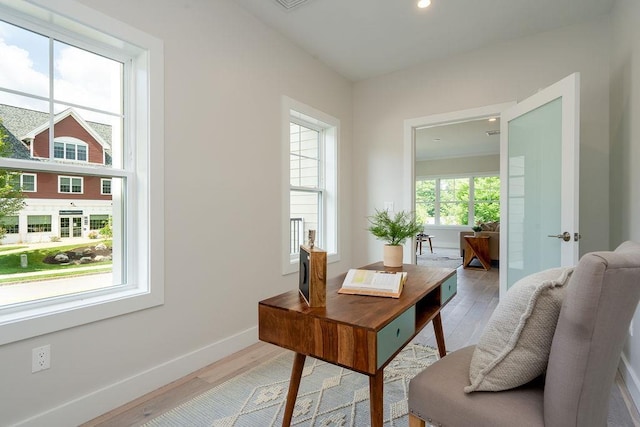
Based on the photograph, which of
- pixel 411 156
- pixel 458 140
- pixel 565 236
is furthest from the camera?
pixel 458 140

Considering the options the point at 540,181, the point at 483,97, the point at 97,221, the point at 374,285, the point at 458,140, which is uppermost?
the point at 458,140

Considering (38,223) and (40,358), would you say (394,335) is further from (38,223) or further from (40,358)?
(38,223)

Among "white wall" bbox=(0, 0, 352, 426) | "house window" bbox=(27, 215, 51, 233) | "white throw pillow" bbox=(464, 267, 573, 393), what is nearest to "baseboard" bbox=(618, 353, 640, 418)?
"white throw pillow" bbox=(464, 267, 573, 393)

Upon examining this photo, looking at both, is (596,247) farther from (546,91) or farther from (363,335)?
(363,335)

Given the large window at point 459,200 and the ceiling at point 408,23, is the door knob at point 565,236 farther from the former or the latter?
the large window at point 459,200

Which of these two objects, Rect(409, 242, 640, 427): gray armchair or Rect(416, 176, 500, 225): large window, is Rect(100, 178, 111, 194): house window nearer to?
Rect(409, 242, 640, 427): gray armchair

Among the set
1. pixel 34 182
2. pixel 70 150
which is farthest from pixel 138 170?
pixel 34 182

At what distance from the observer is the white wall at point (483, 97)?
2.59 metres

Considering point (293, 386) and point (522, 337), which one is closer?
point (522, 337)

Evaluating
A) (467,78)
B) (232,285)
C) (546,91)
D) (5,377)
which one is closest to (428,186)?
(467,78)

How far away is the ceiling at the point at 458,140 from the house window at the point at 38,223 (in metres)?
4.58

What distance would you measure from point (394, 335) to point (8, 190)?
1872 millimetres

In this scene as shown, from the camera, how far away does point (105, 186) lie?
1.90m

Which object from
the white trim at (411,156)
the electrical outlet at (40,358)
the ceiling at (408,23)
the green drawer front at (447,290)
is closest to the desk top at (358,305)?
the green drawer front at (447,290)
